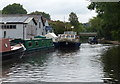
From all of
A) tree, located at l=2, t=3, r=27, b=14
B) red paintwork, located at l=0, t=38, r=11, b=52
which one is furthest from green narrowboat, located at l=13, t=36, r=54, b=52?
tree, located at l=2, t=3, r=27, b=14

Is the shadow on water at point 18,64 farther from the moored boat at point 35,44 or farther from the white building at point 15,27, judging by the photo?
the white building at point 15,27

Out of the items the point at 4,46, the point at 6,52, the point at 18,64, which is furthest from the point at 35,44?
the point at 18,64

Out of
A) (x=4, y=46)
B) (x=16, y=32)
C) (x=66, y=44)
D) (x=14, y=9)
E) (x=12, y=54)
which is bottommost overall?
(x=12, y=54)

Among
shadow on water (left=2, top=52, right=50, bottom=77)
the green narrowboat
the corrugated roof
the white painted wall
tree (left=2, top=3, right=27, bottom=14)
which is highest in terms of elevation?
tree (left=2, top=3, right=27, bottom=14)

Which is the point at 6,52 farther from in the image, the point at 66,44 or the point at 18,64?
the point at 66,44

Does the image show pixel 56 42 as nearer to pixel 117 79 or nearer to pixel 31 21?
pixel 31 21

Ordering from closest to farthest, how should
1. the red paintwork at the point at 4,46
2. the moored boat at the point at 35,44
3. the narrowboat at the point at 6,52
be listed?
1. the narrowboat at the point at 6,52
2. the red paintwork at the point at 4,46
3. the moored boat at the point at 35,44

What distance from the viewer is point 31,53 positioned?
132 ft

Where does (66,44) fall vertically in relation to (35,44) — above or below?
below

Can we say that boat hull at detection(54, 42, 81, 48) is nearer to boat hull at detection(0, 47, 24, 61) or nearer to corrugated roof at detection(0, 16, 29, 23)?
corrugated roof at detection(0, 16, 29, 23)

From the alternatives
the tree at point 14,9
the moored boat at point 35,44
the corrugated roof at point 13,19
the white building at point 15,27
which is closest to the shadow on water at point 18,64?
the moored boat at point 35,44

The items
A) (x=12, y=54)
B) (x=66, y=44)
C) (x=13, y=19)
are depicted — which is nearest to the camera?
(x=12, y=54)

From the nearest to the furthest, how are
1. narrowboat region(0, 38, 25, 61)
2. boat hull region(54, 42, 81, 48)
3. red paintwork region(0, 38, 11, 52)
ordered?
narrowboat region(0, 38, 25, 61) < red paintwork region(0, 38, 11, 52) < boat hull region(54, 42, 81, 48)

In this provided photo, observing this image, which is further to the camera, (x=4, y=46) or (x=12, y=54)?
(x=12, y=54)
